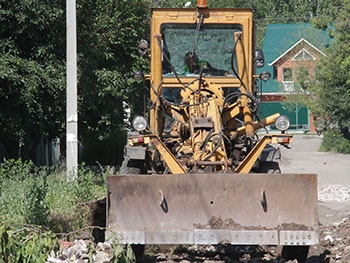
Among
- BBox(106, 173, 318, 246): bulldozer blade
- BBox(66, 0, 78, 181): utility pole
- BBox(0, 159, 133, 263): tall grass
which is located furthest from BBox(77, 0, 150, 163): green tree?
BBox(106, 173, 318, 246): bulldozer blade

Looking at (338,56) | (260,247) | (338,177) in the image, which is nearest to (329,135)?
(338,56)

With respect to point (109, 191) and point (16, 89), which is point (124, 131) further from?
point (109, 191)

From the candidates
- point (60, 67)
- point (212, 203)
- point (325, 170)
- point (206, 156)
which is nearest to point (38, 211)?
point (206, 156)

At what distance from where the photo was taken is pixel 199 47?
1291 cm

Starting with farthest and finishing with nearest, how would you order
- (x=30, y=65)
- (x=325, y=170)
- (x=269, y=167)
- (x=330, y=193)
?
1. (x=325, y=170)
2. (x=330, y=193)
3. (x=30, y=65)
4. (x=269, y=167)

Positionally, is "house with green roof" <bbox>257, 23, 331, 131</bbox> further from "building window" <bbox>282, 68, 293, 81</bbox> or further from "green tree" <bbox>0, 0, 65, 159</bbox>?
"green tree" <bbox>0, 0, 65, 159</bbox>

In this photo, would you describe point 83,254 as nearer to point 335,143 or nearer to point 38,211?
point 38,211

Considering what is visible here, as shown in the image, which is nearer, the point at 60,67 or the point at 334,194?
the point at 60,67

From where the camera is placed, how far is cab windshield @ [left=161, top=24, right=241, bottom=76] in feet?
42.2

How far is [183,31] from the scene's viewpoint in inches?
510

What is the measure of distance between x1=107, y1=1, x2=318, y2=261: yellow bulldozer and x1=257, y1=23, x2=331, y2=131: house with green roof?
3911 centimetres

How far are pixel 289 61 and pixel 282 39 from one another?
7.38 metres

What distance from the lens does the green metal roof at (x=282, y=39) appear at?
58.7 meters

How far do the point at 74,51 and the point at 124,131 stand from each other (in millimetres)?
10537
